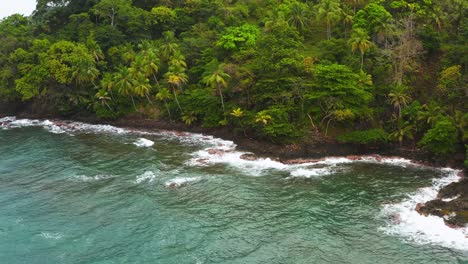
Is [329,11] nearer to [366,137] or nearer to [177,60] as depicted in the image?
[177,60]

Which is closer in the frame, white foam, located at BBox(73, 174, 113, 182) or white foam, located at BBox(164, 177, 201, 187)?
white foam, located at BBox(164, 177, 201, 187)

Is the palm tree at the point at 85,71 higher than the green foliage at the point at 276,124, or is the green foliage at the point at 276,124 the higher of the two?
the palm tree at the point at 85,71

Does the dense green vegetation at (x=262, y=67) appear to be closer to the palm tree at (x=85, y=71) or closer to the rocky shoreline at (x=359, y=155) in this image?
the palm tree at (x=85, y=71)

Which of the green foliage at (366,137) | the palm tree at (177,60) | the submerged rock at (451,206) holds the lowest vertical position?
the submerged rock at (451,206)

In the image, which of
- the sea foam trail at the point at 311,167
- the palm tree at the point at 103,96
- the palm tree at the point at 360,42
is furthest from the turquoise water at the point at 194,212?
the palm tree at the point at 360,42

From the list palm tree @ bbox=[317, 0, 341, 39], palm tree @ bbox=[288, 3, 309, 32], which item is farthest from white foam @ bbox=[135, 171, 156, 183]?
palm tree @ bbox=[288, 3, 309, 32]

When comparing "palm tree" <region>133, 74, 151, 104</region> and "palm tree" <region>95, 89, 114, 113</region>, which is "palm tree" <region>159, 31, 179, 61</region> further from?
"palm tree" <region>95, 89, 114, 113</region>
